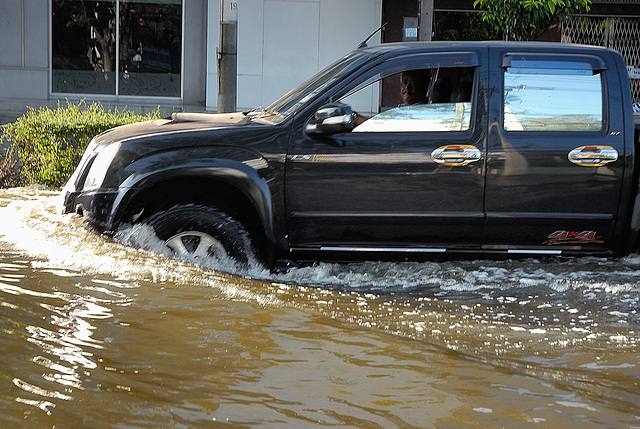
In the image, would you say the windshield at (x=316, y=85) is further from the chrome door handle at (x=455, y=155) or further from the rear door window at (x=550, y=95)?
the rear door window at (x=550, y=95)

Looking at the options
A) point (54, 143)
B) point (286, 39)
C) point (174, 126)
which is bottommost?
point (54, 143)

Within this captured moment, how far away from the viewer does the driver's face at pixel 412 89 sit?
556cm

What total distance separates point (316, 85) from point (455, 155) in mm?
1060

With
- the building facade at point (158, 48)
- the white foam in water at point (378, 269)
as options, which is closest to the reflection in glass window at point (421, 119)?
the white foam in water at point (378, 269)

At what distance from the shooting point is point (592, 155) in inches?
208

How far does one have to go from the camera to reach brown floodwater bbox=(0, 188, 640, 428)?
3.19 metres

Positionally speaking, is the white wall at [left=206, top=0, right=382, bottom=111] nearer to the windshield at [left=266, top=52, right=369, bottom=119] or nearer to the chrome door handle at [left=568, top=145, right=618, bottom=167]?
the windshield at [left=266, top=52, right=369, bottom=119]

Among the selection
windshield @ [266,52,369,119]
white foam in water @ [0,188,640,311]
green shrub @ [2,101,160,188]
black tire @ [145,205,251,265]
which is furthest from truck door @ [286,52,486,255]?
green shrub @ [2,101,160,188]

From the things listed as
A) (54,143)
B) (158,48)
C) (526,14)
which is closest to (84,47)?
(158,48)

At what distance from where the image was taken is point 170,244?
5211 millimetres

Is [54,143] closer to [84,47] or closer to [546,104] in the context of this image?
[546,104]

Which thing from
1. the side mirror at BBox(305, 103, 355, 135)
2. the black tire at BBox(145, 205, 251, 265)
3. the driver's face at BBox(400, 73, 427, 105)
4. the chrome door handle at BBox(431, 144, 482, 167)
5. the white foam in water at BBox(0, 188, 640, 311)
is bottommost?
the white foam in water at BBox(0, 188, 640, 311)

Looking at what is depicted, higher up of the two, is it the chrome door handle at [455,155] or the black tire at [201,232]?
the chrome door handle at [455,155]

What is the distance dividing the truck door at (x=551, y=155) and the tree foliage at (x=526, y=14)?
534 centimetres
